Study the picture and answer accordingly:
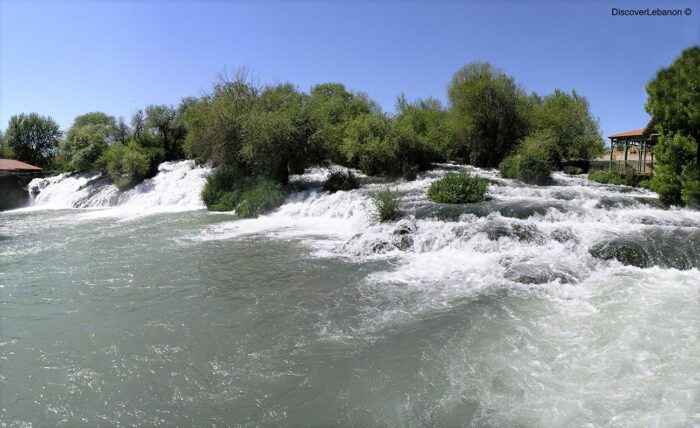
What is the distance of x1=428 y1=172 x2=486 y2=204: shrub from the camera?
57.3 ft

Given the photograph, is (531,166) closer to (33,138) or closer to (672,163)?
(672,163)

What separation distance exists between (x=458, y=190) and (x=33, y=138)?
5537 centimetres

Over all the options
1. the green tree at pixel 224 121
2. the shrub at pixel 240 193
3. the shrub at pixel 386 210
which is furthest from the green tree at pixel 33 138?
the shrub at pixel 386 210

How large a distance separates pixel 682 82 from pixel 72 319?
1932 centimetres

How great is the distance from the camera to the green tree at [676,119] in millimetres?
14016

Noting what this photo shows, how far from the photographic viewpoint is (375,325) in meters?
7.47

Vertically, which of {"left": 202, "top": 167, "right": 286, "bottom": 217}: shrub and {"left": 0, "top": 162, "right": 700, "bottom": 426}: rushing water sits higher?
{"left": 202, "top": 167, "right": 286, "bottom": 217}: shrub

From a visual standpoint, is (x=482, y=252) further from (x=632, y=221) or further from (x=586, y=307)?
(x=632, y=221)

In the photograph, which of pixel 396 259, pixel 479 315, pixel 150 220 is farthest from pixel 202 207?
pixel 479 315

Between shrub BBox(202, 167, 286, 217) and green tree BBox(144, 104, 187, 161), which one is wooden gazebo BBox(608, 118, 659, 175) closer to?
shrub BBox(202, 167, 286, 217)

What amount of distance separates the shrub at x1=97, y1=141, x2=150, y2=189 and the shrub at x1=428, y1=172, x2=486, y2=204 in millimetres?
23279

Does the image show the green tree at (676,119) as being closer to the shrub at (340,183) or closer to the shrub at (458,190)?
the shrub at (458,190)

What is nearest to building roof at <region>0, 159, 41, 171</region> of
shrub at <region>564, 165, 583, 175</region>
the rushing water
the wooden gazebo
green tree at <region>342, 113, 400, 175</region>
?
the rushing water

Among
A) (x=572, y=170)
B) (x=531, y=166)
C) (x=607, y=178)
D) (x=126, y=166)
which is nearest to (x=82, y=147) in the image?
(x=126, y=166)
